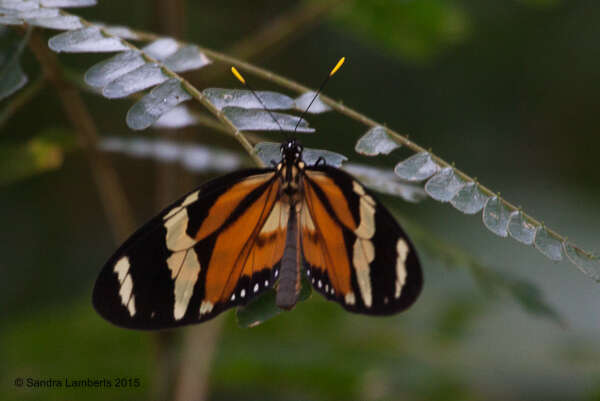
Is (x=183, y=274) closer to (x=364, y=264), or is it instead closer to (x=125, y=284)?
(x=125, y=284)

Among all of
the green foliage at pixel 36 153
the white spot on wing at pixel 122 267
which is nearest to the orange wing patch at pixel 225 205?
the white spot on wing at pixel 122 267

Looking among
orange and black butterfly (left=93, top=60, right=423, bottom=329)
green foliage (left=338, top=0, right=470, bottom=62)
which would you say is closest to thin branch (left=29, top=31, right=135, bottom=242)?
orange and black butterfly (left=93, top=60, right=423, bottom=329)

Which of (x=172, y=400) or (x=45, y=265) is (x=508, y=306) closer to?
(x=172, y=400)

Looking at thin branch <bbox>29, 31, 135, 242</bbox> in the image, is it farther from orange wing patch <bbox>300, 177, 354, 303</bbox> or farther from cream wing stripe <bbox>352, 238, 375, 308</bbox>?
cream wing stripe <bbox>352, 238, 375, 308</bbox>

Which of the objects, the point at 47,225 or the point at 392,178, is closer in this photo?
the point at 392,178

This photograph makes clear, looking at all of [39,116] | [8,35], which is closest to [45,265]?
[39,116]

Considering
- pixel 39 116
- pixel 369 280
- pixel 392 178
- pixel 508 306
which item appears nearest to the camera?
pixel 369 280

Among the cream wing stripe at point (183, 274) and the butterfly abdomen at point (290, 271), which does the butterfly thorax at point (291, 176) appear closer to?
the butterfly abdomen at point (290, 271)
